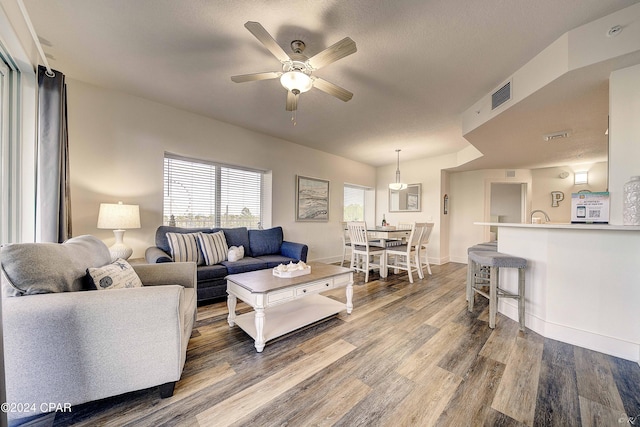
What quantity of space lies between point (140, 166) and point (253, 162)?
1.59 metres

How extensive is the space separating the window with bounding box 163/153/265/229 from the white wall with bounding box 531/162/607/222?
599 cm

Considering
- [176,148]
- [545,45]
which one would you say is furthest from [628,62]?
[176,148]

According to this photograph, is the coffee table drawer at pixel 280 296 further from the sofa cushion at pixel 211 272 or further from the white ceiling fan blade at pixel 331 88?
the white ceiling fan blade at pixel 331 88

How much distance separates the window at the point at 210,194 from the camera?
338 centimetres

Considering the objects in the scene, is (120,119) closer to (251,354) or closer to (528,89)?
(251,354)

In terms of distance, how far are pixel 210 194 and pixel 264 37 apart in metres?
2.72

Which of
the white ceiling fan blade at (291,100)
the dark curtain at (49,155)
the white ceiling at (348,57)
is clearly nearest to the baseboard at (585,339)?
the white ceiling at (348,57)

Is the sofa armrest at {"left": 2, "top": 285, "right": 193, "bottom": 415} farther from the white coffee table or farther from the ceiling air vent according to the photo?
the ceiling air vent

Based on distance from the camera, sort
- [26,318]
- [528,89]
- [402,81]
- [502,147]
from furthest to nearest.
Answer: [502,147] < [402,81] < [528,89] < [26,318]

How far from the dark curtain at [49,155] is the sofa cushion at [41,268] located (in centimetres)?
101

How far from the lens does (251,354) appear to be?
70.4 inches

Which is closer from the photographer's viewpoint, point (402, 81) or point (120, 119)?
point (402, 81)

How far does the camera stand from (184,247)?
2.88 metres

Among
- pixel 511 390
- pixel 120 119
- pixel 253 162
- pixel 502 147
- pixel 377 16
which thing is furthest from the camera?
pixel 253 162
